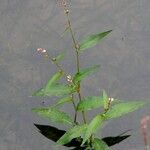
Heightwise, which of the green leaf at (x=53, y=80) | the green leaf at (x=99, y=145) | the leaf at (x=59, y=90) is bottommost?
the green leaf at (x=99, y=145)

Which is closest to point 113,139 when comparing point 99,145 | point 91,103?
point 99,145

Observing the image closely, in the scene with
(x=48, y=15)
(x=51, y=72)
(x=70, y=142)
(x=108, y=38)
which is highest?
(x=48, y=15)

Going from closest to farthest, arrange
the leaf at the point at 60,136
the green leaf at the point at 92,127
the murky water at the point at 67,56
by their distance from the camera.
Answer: the green leaf at the point at 92,127
the leaf at the point at 60,136
the murky water at the point at 67,56

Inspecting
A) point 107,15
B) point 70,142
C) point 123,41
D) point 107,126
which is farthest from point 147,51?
point 70,142

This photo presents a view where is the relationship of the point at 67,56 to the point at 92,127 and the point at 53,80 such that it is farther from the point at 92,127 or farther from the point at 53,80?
the point at 92,127

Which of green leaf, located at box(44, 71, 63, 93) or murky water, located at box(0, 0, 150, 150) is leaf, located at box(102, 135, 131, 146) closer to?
murky water, located at box(0, 0, 150, 150)

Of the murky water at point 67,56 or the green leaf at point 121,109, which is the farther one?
the murky water at point 67,56

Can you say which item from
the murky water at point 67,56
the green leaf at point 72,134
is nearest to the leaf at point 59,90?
the green leaf at point 72,134

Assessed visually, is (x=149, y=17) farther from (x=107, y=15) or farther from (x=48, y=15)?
(x=48, y=15)

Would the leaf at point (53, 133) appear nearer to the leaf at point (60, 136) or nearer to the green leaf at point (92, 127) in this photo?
the leaf at point (60, 136)
